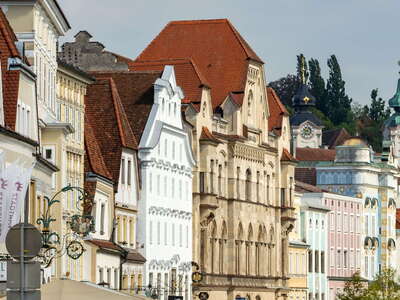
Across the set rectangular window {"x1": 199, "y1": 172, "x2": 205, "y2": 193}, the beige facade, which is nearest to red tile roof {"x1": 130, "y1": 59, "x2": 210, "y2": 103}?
the beige facade

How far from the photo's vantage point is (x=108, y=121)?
288 feet

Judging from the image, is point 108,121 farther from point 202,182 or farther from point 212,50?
point 212,50

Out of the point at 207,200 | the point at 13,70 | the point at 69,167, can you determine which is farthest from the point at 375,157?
the point at 13,70

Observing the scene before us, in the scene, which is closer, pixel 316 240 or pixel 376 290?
pixel 376 290

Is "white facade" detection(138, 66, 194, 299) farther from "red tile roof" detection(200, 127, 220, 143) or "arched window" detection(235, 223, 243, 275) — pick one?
"arched window" detection(235, 223, 243, 275)

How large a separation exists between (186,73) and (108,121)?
20.3 metres

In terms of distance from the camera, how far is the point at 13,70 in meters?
47.7

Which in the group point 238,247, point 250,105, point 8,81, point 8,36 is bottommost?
point 238,247

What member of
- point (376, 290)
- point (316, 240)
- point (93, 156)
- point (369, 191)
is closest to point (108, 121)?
point (93, 156)

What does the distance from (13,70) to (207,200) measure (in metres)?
58.8

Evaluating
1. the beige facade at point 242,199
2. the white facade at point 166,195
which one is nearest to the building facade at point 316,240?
the beige facade at point 242,199

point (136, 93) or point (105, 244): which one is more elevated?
point (136, 93)

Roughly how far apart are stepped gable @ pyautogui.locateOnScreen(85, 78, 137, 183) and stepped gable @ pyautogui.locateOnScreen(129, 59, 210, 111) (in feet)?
54.7

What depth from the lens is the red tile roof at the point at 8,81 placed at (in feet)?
155
